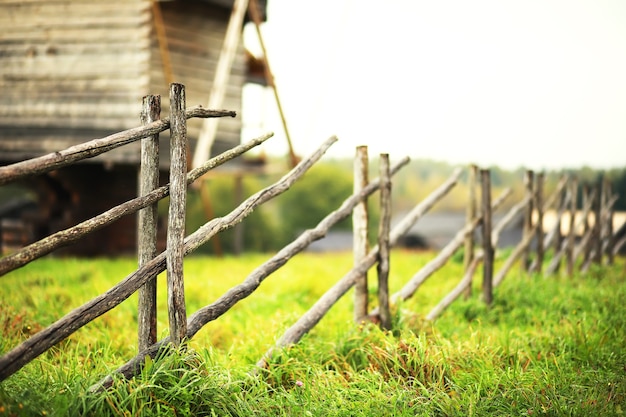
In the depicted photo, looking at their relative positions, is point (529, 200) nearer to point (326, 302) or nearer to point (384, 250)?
point (384, 250)

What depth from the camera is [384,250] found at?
4570mm

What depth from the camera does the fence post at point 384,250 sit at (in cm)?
453

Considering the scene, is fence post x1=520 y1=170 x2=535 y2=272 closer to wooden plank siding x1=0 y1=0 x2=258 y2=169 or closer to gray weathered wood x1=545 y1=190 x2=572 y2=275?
gray weathered wood x1=545 y1=190 x2=572 y2=275

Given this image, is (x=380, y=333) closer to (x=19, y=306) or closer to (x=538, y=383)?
(x=538, y=383)

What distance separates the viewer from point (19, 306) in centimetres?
525

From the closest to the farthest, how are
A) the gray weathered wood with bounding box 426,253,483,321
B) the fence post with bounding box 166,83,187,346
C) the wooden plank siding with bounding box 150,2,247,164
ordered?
the fence post with bounding box 166,83,187,346
the gray weathered wood with bounding box 426,253,483,321
the wooden plank siding with bounding box 150,2,247,164

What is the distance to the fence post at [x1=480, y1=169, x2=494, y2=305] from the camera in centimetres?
606

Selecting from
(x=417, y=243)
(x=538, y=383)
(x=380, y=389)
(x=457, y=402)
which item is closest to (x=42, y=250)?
(x=380, y=389)

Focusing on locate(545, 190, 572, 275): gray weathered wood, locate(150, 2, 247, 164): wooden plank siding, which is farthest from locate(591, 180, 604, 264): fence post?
locate(150, 2, 247, 164): wooden plank siding

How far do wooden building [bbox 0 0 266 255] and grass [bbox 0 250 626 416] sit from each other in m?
4.89

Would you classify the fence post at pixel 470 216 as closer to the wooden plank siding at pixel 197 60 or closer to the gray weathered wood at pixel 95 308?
the gray weathered wood at pixel 95 308

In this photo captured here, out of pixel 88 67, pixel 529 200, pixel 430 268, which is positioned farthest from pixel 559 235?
pixel 88 67

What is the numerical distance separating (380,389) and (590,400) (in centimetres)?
124

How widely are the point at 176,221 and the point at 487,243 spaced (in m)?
4.33
